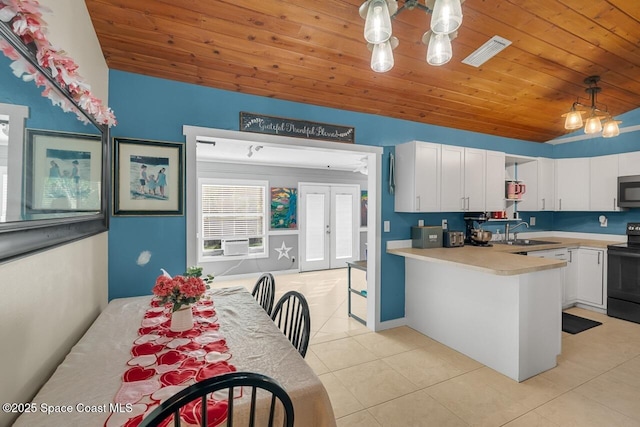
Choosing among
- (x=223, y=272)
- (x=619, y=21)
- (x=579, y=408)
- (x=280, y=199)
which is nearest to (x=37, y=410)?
(x=579, y=408)

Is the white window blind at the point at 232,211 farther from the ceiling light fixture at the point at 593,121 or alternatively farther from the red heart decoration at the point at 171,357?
the ceiling light fixture at the point at 593,121

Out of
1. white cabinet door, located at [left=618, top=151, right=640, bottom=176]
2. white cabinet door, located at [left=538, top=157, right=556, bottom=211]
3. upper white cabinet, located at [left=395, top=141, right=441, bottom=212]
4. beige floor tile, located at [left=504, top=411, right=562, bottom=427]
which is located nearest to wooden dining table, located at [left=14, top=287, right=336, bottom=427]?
beige floor tile, located at [left=504, top=411, right=562, bottom=427]

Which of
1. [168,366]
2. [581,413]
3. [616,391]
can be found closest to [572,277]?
[616,391]

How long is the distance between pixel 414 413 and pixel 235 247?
463 centimetres

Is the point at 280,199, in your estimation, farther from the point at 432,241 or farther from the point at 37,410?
the point at 37,410

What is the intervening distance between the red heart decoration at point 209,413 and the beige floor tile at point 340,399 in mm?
1323

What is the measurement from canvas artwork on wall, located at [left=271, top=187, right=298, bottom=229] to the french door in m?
0.18

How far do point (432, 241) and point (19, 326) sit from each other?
3484 millimetres

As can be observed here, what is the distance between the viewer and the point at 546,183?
449 cm

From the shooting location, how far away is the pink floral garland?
851mm

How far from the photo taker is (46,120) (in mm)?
1104

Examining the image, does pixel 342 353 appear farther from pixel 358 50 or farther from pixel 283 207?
pixel 283 207

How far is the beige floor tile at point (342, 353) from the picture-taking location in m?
2.68

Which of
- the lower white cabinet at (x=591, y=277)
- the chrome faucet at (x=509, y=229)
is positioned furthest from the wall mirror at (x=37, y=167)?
the lower white cabinet at (x=591, y=277)
